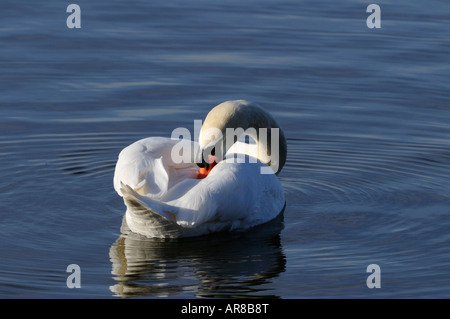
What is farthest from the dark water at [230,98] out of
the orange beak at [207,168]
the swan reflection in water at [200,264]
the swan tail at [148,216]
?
the orange beak at [207,168]

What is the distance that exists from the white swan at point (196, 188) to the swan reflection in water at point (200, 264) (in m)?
0.12

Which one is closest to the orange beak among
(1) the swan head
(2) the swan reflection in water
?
(1) the swan head

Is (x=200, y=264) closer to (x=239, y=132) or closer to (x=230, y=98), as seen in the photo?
(x=239, y=132)

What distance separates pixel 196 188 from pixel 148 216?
469mm

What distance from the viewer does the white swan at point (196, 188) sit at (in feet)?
26.5

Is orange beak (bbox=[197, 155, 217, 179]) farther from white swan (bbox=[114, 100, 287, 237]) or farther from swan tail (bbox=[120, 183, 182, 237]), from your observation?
swan tail (bbox=[120, 183, 182, 237])

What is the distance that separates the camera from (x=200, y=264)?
800 cm

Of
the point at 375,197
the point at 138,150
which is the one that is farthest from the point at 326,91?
the point at 138,150

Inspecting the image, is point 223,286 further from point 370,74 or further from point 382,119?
point 370,74

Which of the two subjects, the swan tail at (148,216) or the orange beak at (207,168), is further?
the orange beak at (207,168)

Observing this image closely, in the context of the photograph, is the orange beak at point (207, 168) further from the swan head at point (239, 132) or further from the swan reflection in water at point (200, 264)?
the swan reflection in water at point (200, 264)

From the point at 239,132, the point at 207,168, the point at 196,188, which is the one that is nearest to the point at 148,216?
the point at 196,188

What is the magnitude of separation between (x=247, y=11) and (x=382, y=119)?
200 inches

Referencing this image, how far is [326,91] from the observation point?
43.9 feet
